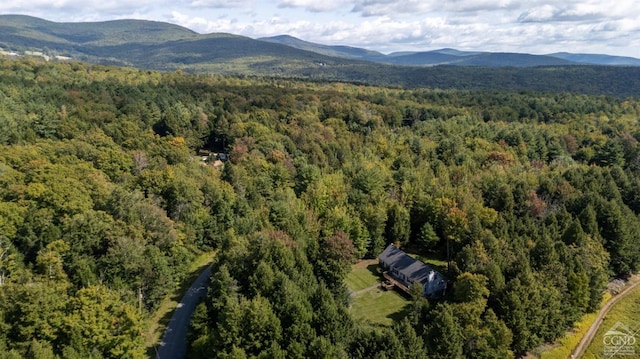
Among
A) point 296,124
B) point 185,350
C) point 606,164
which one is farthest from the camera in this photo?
point 296,124

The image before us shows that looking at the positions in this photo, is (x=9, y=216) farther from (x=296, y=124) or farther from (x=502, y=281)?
(x=296, y=124)

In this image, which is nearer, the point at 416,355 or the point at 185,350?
the point at 416,355

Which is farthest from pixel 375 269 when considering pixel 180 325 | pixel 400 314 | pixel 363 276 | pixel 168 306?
pixel 168 306

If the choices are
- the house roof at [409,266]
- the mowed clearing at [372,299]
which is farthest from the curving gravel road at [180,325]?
the house roof at [409,266]

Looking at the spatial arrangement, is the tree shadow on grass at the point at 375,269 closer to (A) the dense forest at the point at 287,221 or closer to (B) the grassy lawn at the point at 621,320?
(A) the dense forest at the point at 287,221

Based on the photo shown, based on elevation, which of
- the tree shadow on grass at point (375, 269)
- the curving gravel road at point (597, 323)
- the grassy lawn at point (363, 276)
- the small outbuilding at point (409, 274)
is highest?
the small outbuilding at point (409, 274)

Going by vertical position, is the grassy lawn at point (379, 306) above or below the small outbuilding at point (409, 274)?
below

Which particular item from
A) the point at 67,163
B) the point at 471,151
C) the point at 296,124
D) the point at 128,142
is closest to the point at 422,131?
the point at 471,151
